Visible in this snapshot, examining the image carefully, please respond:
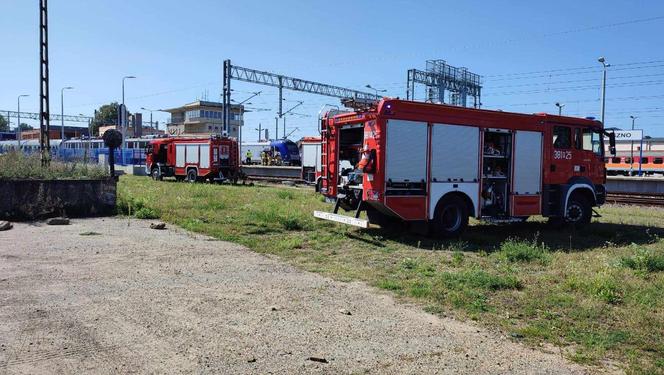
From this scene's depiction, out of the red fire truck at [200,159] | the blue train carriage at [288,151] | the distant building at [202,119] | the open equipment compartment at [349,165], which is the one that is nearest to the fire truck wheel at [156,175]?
the red fire truck at [200,159]

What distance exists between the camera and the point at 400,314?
19.9ft

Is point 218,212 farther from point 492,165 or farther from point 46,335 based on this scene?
point 46,335

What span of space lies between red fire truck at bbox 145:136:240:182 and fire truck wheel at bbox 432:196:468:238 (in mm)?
21592

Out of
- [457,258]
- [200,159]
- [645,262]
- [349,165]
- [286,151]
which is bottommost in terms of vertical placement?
[457,258]

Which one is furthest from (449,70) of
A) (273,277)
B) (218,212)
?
(273,277)

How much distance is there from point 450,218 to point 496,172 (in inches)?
68.7

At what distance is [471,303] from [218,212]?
33.4 feet

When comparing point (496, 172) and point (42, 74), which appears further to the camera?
point (42, 74)

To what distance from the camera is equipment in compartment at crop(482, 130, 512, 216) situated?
12.5 metres

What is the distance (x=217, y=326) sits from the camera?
5.49 meters

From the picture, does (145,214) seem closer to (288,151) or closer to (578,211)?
(578,211)

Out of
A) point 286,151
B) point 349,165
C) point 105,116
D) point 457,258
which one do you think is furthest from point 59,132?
point 457,258

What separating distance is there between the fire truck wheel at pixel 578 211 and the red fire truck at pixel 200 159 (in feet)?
71.3

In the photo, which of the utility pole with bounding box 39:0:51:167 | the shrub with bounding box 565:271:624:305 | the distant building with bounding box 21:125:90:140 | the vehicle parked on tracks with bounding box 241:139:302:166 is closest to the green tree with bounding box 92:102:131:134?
the distant building with bounding box 21:125:90:140
